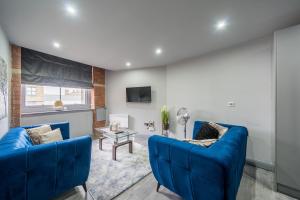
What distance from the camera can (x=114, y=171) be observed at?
2312mm

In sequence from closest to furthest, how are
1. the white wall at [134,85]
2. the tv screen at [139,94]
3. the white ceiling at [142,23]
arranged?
the white ceiling at [142,23] < the white wall at [134,85] < the tv screen at [139,94]

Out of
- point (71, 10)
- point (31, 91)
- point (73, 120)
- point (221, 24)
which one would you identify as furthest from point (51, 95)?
point (221, 24)

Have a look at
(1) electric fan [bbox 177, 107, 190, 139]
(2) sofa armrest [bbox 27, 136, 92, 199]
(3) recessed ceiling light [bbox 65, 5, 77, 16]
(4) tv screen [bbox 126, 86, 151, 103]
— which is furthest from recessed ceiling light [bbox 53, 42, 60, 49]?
(1) electric fan [bbox 177, 107, 190, 139]

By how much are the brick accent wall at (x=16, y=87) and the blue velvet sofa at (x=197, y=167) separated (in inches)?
132

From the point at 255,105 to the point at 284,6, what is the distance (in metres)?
1.61

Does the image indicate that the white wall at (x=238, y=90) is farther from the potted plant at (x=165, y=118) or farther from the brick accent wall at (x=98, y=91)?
the brick accent wall at (x=98, y=91)

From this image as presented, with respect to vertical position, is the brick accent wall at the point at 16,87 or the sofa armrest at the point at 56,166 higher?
the brick accent wall at the point at 16,87

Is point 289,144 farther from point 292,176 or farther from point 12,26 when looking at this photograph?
point 12,26

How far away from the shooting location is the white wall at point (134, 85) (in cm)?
427

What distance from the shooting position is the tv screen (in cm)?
438

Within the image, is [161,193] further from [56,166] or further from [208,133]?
[56,166]

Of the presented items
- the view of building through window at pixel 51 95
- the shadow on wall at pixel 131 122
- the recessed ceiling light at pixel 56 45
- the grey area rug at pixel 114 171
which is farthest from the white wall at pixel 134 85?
the recessed ceiling light at pixel 56 45

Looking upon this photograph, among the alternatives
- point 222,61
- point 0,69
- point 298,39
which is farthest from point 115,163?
point 298,39

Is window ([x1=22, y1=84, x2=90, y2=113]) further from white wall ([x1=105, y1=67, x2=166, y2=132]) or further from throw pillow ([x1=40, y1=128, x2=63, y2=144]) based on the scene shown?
throw pillow ([x1=40, y1=128, x2=63, y2=144])
